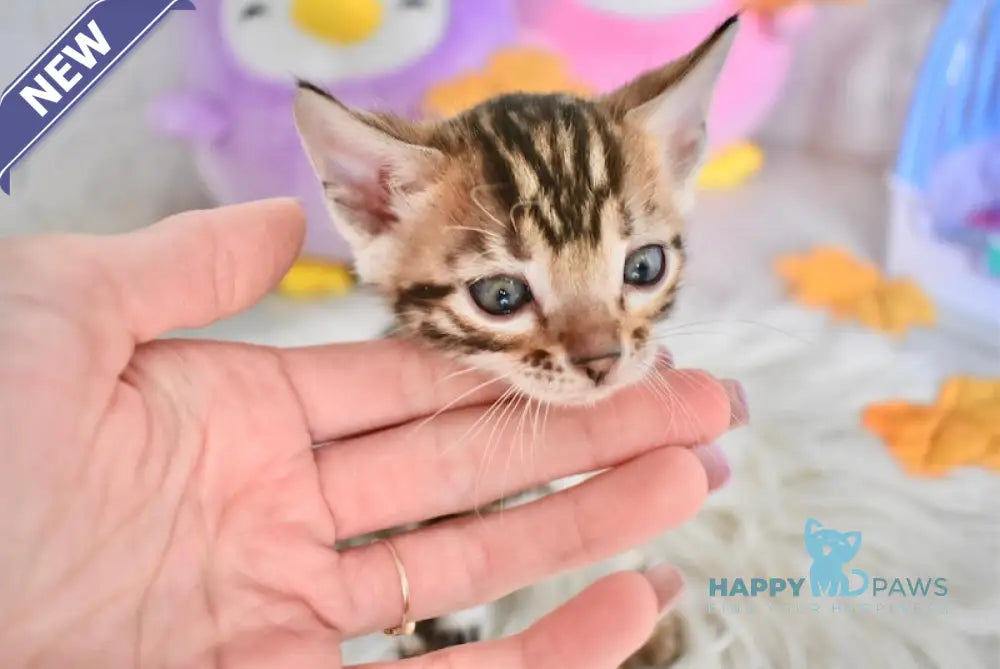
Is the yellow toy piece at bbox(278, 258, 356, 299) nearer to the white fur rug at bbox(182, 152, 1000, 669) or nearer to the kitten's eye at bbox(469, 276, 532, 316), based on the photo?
the white fur rug at bbox(182, 152, 1000, 669)

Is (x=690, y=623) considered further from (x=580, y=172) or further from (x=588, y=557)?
(x=580, y=172)

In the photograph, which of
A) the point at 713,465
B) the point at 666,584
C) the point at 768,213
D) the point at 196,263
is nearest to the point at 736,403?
the point at 713,465

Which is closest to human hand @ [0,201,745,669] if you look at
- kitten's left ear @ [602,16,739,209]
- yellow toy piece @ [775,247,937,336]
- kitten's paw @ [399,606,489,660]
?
kitten's paw @ [399,606,489,660]

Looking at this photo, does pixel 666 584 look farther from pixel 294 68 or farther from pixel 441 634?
pixel 294 68

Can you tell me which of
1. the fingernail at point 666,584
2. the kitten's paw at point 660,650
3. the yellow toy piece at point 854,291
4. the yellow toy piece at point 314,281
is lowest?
the kitten's paw at point 660,650

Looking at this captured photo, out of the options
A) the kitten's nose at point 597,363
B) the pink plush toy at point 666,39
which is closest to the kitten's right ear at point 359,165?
the kitten's nose at point 597,363

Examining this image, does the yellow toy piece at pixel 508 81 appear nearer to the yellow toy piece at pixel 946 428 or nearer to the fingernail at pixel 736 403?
the fingernail at pixel 736 403

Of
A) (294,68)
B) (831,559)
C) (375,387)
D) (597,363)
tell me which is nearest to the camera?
(597,363)
